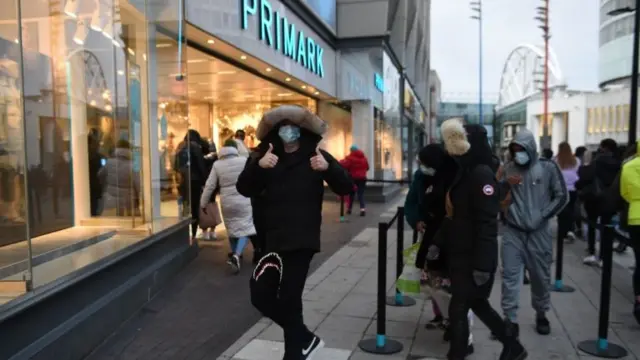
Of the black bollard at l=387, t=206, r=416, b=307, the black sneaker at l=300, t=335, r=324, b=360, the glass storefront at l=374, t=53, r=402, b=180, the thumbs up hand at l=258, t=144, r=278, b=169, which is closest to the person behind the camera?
the thumbs up hand at l=258, t=144, r=278, b=169

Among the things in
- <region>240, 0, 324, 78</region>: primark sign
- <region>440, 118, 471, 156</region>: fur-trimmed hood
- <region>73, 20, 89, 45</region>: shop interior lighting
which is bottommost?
<region>440, 118, 471, 156</region>: fur-trimmed hood

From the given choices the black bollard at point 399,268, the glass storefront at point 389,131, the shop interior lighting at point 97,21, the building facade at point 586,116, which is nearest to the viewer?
the black bollard at point 399,268

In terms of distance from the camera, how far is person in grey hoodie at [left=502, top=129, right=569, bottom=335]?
14.2ft

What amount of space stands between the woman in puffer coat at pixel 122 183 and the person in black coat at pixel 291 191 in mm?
3411

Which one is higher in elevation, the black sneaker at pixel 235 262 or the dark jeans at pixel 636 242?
the dark jeans at pixel 636 242

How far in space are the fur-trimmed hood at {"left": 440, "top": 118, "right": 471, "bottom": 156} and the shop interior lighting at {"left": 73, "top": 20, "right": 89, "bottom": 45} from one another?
4.92 m

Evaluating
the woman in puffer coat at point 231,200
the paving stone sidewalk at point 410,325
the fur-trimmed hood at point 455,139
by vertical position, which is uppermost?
the fur-trimmed hood at point 455,139

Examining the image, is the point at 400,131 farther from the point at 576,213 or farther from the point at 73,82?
the point at 73,82

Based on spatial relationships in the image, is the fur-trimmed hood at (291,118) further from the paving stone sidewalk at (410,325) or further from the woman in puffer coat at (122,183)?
the woman in puffer coat at (122,183)

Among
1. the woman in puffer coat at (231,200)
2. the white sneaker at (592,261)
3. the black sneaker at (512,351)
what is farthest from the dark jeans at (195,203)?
the white sneaker at (592,261)

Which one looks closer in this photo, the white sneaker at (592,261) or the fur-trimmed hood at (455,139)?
the fur-trimmed hood at (455,139)

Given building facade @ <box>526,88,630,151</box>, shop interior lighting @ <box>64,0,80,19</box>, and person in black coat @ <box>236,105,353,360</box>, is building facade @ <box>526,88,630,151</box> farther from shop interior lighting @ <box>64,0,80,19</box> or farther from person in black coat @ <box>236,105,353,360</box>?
person in black coat @ <box>236,105,353,360</box>

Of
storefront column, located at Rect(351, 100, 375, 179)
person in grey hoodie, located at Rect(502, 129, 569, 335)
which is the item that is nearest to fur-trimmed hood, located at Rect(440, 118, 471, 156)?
person in grey hoodie, located at Rect(502, 129, 569, 335)

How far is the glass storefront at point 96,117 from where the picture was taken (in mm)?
5539
